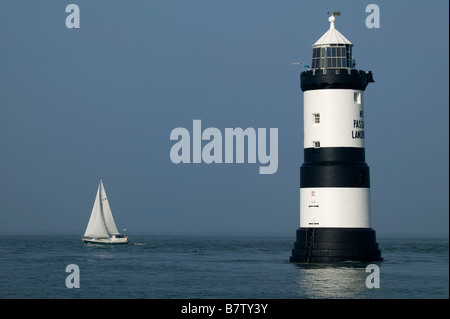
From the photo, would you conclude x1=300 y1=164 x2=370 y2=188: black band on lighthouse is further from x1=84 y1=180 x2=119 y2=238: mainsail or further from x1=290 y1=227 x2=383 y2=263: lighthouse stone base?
x1=84 y1=180 x2=119 y2=238: mainsail

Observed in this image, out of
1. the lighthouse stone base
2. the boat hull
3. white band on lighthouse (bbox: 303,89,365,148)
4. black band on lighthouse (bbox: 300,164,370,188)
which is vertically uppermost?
white band on lighthouse (bbox: 303,89,365,148)

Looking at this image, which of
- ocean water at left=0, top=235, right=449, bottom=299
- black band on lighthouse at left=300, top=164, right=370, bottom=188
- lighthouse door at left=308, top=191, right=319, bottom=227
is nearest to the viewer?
ocean water at left=0, top=235, right=449, bottom=299

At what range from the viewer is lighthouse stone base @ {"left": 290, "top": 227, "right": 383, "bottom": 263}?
52.2 m

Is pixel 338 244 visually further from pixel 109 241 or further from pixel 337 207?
pixel 109 241

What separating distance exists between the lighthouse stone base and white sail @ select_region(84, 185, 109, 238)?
52.1 metres

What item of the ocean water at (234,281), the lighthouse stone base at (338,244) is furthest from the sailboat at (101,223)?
the lighthouse stone base at (338,244)

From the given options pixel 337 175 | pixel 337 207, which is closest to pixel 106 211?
pixel 337 207

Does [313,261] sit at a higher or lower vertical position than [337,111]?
lower

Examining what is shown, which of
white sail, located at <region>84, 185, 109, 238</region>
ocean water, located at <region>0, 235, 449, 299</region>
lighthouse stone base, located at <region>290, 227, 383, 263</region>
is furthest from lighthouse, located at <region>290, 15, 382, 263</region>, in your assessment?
white sail, located at <region>84, 185, 109, 238</region>

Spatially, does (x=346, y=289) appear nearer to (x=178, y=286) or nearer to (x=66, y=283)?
(x=178, y=286)

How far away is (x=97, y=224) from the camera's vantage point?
10306cm
